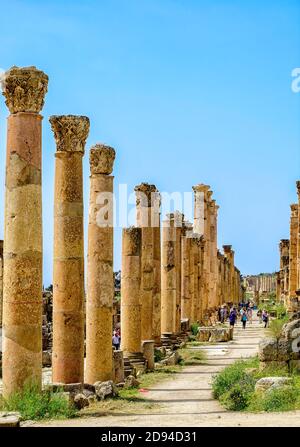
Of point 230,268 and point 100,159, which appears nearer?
point 100,159

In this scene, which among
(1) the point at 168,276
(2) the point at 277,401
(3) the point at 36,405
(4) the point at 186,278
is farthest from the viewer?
(4) the point at 186,278

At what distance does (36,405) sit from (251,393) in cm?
488

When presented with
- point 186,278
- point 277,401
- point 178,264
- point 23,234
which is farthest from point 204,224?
point 23,234

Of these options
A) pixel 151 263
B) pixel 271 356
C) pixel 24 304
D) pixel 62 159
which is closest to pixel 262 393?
pixel 271 356

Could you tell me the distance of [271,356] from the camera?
71.0 feet

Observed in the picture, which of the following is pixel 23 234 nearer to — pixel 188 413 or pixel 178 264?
pixel 188 413

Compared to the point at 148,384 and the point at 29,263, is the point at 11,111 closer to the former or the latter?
the point at 29,263

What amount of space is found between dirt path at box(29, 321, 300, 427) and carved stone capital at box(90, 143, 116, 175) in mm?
5650

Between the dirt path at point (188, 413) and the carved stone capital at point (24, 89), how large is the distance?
19.5 ft

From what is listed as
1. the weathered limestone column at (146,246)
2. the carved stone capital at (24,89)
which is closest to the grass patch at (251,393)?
the carved stone capital at (24,89)

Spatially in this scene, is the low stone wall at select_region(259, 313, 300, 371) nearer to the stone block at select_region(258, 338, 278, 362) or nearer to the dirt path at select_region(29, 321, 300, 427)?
the stone block at select_region(258, 338, 278, 362)

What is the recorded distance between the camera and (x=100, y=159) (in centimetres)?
2236

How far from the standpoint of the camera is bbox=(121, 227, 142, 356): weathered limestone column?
27.2 meters

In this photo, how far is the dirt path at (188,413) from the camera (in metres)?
15.1
